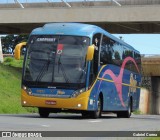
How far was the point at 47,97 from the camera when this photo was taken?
72.8 feet

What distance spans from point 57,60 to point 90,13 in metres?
23.2

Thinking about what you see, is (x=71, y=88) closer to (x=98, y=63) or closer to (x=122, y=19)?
(x=98, y=63)

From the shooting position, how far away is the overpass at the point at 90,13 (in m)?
43.8

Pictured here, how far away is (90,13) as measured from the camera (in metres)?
Result: 45.0

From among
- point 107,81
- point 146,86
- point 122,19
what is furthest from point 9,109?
point 146,86

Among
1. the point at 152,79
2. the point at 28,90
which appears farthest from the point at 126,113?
the point at 152,79

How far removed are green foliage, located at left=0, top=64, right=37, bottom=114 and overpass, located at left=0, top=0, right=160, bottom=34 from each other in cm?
478

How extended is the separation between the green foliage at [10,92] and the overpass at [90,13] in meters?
4.78

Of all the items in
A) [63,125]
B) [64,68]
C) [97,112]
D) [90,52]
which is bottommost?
[63,125]

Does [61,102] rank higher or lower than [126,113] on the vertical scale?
higher

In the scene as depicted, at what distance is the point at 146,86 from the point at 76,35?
4702 cm

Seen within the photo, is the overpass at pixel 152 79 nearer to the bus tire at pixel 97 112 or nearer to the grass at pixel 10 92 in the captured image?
the grass at pixel 10 92

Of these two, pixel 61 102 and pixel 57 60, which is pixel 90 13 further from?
pixel 61 102

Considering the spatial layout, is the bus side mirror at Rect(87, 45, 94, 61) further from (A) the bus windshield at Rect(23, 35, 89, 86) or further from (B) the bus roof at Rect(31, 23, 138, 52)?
(B) the bus roof at Rect(31, 23, 138, 52)
